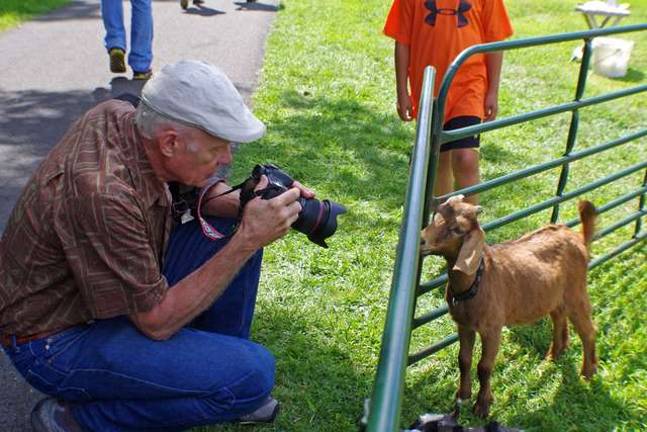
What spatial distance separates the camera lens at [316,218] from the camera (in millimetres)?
2520

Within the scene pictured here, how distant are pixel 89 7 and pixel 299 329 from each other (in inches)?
377

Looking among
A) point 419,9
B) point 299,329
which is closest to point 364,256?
point 299,329

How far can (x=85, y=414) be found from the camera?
7.56ft

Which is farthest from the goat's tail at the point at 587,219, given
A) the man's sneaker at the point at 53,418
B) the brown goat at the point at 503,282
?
the man's sneaker at the point at 53,418

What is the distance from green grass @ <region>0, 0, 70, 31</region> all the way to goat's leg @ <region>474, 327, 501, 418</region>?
836cm

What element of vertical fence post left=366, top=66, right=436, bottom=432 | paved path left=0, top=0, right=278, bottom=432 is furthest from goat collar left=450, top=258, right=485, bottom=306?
paved path left=0, top=0, right=278, bottom=432

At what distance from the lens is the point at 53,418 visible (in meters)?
2.30

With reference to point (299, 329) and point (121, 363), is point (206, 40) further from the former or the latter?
point (121, 363)

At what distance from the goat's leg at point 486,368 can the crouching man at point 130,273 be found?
34.1 inches

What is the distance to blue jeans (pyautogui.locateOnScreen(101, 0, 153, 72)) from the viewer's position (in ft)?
22.2

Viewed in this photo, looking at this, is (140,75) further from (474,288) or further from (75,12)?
(474,288)

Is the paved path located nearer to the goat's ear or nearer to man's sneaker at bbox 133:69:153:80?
man's sneaker at bbox 133:69:153:80

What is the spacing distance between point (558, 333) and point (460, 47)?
1551 mm

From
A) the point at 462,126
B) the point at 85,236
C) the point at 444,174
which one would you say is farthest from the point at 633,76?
the point at 85,236
